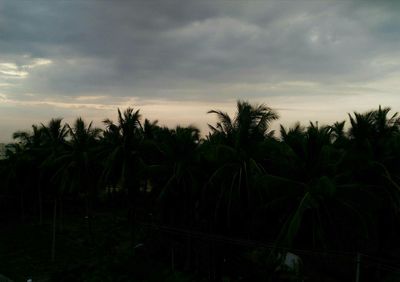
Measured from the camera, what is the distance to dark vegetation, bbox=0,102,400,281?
587 inches

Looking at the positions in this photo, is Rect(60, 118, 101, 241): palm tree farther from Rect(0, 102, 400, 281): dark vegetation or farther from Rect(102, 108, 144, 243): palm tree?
Rect(102, 108, 144, 243): palm tree

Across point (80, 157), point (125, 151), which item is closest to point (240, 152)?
point (125, 151)

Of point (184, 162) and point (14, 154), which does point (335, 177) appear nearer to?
point (184, 162)

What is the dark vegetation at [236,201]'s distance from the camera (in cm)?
1491

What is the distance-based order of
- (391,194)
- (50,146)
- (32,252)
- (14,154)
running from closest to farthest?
(391,194), (32,252), (50,146), (14,154)

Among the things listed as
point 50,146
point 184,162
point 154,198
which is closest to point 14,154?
point 50,146

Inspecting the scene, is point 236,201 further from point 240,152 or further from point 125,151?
point 125,151

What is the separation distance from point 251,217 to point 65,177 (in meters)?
15.0

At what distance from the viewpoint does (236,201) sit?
17.6 m

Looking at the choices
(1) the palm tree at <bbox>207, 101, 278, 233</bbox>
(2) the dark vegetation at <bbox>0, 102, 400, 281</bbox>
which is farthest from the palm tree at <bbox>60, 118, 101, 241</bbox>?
(1) the palm tree at <bbox>207, 101, 278, 233</bbox>

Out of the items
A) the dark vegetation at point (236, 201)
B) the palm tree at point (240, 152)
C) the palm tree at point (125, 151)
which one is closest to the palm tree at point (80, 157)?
the dark vegetation at point (236, 201)

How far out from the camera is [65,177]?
1024 inches

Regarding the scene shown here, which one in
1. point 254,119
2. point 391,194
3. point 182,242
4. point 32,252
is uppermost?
point 254,119

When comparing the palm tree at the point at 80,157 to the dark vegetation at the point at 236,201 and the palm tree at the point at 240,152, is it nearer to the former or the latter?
the dark vegetation at the point at 236,201
